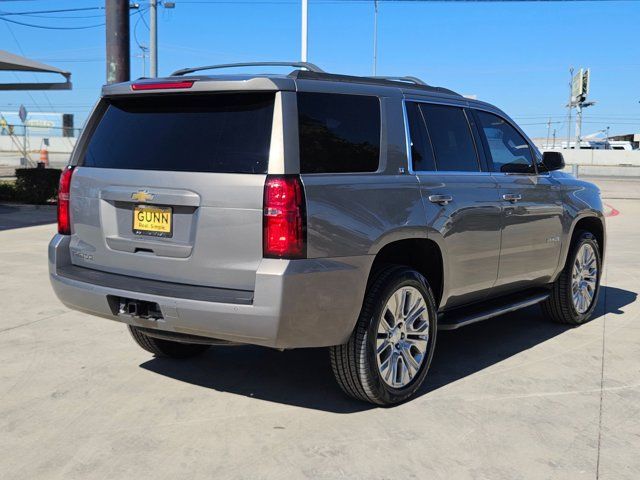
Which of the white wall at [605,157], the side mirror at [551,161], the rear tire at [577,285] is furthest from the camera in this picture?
the white wall at [605,157]

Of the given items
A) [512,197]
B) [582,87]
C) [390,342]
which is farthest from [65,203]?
[582,87]

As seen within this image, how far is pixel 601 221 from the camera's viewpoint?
6879mm

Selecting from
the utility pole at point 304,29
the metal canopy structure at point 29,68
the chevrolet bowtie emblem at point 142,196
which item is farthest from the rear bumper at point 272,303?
the utility pole at point 304,29

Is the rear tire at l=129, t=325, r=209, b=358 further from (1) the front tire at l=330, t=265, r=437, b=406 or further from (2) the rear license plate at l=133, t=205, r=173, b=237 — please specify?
(1) the front tire at l=330, t=265, r=437, b=406

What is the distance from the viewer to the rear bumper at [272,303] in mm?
3621

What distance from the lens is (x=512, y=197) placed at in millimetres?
5414

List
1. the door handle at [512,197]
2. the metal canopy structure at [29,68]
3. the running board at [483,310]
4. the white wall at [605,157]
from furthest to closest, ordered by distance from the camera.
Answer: the white wall at [605,157], the metal canopy structure at [29,68], the door handle at [512,197], the running board at [483,310]

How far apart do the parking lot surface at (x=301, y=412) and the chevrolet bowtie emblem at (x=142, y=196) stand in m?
1.26

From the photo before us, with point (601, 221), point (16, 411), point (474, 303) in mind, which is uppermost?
point (601, 221)

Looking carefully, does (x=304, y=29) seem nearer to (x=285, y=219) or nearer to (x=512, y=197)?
(x=512, y=197)

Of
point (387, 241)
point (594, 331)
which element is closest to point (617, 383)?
point (594, 331)

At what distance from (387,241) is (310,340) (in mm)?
759

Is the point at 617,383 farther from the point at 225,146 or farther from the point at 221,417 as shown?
the point at 225,146

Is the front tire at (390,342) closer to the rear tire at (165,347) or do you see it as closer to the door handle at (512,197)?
the door handle at (512,197)
